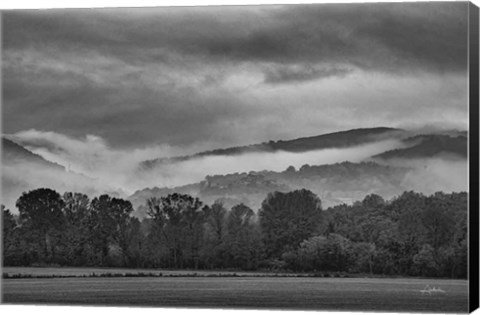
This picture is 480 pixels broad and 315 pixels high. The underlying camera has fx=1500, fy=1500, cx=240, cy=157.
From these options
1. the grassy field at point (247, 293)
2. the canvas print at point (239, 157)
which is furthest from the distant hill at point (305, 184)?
the grassy field at point (247, 293)

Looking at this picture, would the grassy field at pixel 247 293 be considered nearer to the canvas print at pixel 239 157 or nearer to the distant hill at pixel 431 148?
the canvas print at pixel 239 157

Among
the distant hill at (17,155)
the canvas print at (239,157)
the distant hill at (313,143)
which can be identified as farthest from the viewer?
the distant hill at (17,155)

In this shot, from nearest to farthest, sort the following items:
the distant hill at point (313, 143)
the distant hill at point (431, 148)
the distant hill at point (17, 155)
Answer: the distant hill at point (431, 148) → the distant hill at point (313, 143) → the distant hill at point (17, 155)

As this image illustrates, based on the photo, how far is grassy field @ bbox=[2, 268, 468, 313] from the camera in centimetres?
1650

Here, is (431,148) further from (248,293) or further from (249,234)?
(248,293)

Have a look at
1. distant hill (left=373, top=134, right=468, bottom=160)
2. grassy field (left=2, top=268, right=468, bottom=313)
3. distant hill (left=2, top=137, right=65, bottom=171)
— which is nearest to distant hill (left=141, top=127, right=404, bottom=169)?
distant hill (left=373, top=134, right=468, bottom=160)

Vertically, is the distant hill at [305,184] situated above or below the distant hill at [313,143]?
below

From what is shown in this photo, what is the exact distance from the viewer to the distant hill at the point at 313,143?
16.6 meters

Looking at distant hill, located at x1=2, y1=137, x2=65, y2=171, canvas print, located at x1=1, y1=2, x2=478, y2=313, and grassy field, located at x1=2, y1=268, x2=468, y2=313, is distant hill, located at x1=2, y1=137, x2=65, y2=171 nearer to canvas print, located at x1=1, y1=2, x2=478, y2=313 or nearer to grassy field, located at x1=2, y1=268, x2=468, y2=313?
canvas print, located at x1=1, y1=2, x2=478, y2=313

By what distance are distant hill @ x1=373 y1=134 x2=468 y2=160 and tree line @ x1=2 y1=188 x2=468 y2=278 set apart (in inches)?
17.1

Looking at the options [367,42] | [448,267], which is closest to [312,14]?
[367,42]

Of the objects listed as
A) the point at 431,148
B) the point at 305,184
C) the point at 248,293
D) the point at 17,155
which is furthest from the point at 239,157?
the point at 17,155

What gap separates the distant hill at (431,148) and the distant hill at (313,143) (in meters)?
0.19

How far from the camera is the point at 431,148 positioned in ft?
53.9
